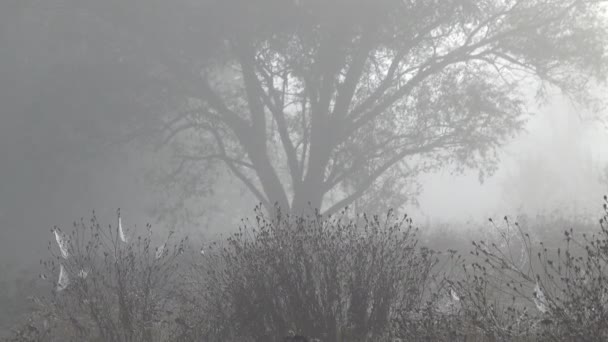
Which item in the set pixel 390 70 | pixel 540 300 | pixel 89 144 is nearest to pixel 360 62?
pixel 390 70

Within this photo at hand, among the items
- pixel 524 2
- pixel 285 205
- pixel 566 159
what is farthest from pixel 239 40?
pixel 566 159

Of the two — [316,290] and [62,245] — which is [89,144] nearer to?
[62,245]

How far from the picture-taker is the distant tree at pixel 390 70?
1526 centimetres

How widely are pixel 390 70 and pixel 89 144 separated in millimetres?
9210

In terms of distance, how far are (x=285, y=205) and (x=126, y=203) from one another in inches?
694

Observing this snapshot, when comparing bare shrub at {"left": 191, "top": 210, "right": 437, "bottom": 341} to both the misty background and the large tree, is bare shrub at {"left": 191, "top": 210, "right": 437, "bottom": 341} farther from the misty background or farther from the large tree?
the misty background

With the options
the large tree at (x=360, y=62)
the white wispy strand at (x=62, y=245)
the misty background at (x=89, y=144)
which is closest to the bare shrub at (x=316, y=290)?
the white wispy strand at (x=62, y=245)

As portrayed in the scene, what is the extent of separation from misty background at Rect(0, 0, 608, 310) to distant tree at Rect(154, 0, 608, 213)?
4.48 feet

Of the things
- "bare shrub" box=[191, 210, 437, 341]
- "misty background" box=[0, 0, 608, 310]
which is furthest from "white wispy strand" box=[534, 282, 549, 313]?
"misty background" box=[0, 0, 608, 310]

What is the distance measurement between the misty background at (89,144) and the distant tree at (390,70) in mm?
1366

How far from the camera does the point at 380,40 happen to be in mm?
15641

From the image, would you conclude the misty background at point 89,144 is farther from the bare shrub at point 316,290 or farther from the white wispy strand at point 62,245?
the bare shrub at point 316,290

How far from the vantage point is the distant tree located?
15258 millimetres

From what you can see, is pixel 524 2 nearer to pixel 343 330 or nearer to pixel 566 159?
pixel 343 330
